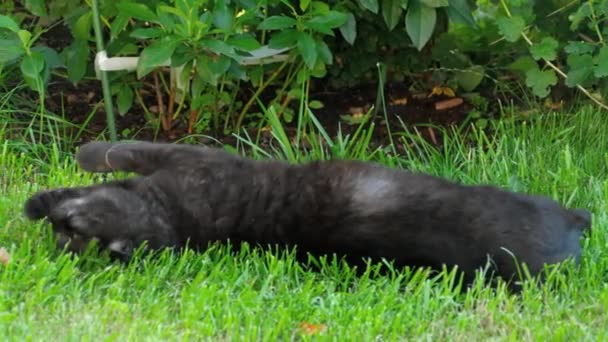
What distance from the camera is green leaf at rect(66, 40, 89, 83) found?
15.7 feet

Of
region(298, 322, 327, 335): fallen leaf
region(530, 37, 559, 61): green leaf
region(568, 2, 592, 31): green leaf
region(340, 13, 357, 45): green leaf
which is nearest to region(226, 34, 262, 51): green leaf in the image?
region(340, 13, 357, 45): green leaf

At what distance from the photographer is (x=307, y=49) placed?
4.35m

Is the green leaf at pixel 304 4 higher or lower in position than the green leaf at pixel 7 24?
higher

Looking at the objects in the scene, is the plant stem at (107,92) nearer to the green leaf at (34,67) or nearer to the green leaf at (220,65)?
the green leaf at (34,67)

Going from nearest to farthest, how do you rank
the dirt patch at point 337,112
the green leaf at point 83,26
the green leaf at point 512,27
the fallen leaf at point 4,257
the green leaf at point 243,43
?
1. the fallen leaf at point 4,257
2. the green leaf at point 243,43
3. the green leaf at point 512,27
4. the green leaf at point 83,26
5. the dirt patch at point 337,112

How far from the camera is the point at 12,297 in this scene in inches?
→ 120

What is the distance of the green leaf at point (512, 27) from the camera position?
4.51 m

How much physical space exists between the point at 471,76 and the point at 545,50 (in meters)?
0.82

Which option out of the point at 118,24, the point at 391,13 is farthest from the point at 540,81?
the point at 118,24

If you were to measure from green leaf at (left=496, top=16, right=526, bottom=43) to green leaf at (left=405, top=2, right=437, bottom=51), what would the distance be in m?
0.30

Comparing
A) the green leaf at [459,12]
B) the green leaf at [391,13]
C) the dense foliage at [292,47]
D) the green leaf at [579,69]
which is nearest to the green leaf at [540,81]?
the dense foliage at [292,47]

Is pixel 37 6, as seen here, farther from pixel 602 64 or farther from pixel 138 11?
pixel 602 64

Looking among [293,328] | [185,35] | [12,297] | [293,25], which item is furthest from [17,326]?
[293,25]

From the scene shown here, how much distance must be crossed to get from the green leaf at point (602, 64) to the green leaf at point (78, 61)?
2.28m
